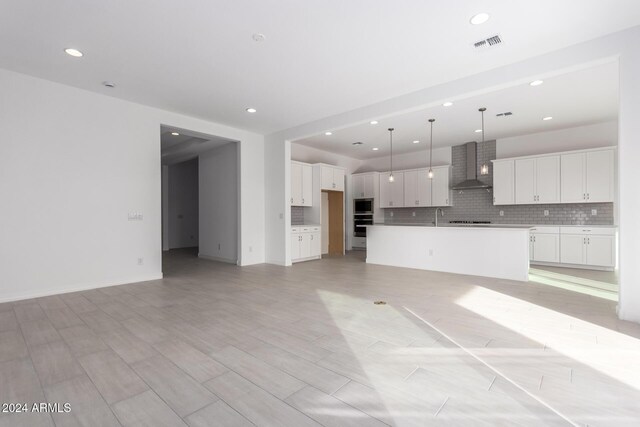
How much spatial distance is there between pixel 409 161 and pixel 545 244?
4.17 meters

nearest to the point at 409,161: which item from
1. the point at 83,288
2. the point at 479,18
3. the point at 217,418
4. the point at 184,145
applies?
the point at 479,18

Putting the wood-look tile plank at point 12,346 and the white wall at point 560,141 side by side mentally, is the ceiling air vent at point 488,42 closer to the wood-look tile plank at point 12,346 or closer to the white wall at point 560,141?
the white wall at point 560,141

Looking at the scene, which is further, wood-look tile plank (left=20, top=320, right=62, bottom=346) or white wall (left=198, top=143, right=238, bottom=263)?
white wall (left=198, top=143, right=238, bottom=263)

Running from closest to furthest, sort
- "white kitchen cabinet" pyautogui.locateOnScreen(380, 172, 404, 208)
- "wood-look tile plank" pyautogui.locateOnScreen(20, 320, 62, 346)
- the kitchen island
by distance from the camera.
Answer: "wood-look tile plank" pyautogui.locateOnScreen(20, 320, 62, 346)
the kitchen island
"white kitchen cabinet" pyautogui.locateOnScreen(380, 172, 404, 208)

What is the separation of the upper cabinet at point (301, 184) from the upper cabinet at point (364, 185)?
85.3 inches

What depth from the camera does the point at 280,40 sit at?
3400mm

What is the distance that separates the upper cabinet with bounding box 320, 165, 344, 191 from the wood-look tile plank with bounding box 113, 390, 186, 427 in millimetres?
6706

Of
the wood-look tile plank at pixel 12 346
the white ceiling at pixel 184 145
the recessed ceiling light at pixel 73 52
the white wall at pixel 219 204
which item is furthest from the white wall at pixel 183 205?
the wood-look tile plank at pixel 12 346

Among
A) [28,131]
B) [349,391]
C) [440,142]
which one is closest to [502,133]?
[440,142]

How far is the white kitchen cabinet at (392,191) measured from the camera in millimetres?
9102

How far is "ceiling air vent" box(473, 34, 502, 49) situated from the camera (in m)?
3.38

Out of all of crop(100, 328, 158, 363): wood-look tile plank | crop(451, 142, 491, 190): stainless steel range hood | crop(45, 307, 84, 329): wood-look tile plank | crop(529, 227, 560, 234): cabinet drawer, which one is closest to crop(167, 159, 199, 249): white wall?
crop(45, 307, 84, 329): wood-look tile plank

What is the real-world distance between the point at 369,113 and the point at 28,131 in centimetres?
517

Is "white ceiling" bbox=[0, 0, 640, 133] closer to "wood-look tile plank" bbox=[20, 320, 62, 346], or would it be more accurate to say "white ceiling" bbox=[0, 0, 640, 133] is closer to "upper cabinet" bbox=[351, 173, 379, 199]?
"wood-look tile plank" bbox=[20, 320, 62, 346]
